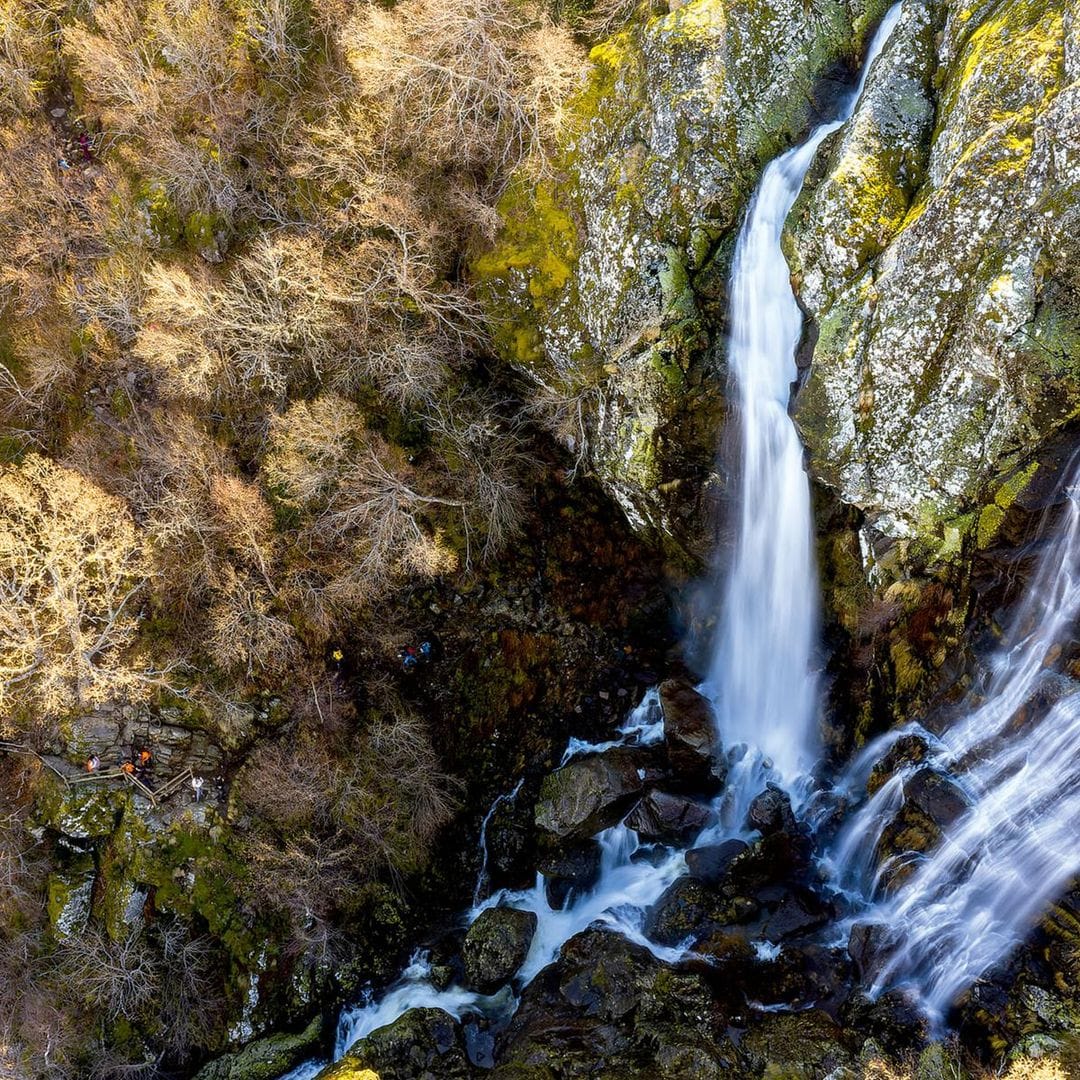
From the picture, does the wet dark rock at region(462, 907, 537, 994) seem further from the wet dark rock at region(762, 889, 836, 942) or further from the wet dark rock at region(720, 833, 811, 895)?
the wet dark rock at region(762, 889, 836, 942)

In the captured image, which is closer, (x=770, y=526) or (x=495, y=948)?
(x=770, y=526)

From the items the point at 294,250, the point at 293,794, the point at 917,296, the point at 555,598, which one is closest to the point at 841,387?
the point at 917,296

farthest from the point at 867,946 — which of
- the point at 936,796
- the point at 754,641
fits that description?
the point at 754,641

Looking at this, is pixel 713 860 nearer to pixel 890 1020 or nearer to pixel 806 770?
pixel 806 770

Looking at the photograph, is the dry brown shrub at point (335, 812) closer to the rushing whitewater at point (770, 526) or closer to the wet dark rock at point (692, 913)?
the wet dark rock at point (692, 913)

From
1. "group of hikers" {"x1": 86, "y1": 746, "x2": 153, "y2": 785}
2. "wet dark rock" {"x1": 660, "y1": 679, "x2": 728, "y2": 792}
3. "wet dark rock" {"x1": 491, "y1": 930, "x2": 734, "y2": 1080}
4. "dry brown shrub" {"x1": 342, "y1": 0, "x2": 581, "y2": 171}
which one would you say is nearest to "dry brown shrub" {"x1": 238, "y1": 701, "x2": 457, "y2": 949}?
"group of hikers" {"x1": 86, "y1": 746, "x2": 153, "y2": 785}

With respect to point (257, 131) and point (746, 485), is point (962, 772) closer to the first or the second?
point (746, 485)

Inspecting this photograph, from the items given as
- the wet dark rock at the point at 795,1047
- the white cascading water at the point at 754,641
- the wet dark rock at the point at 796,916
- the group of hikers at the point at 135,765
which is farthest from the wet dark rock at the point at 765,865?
the group of hikers at the point at 135,765
